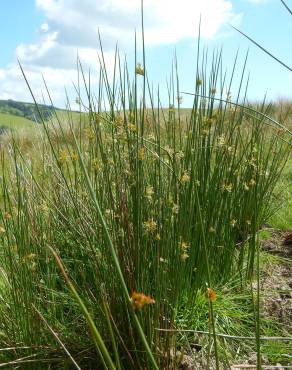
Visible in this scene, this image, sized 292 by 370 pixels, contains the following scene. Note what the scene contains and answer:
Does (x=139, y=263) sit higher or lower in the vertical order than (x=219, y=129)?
lower

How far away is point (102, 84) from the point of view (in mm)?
1856

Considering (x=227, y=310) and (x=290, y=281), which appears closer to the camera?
(x=227, y=310)

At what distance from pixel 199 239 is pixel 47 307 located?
0.67 m

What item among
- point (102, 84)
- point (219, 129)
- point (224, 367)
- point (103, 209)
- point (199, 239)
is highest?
point (102, 84)

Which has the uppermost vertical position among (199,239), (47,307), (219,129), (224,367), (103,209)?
(219,129)

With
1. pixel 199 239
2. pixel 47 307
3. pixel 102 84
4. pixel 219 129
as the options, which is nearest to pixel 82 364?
pixel 47 307

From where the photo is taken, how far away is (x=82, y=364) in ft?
5.56

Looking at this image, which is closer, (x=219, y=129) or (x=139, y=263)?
(x=139, y=263)

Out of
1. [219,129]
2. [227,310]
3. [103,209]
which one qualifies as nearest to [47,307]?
[103,209]

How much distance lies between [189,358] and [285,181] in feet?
11.2

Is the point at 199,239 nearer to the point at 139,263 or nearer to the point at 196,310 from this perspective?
the point at 196,310

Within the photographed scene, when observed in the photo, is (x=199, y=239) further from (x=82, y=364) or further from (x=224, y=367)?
(x=82, y=364)

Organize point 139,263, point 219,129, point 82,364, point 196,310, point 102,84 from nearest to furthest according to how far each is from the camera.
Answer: point 139,263, point 82,364, point 102,84, point 196,310, point 219,129

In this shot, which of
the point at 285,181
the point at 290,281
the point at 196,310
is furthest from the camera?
the point at 285,181
